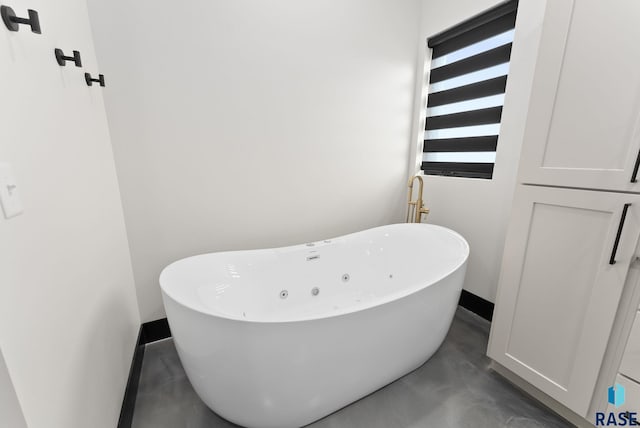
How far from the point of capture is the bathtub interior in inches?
53.8

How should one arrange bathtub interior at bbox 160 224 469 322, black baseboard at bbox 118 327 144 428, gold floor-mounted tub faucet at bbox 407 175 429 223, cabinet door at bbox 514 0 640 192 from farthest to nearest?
1. gold floor-mounted tub faucet at bbox 407 175 429 223
2. bathtub interior at bbox 160 224 469 322
3. black baseboard at bbox 118 327 144 428
4. cabinet door at bbox 514 0 640 192

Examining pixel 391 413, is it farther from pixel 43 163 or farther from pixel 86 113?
pixel 86 113

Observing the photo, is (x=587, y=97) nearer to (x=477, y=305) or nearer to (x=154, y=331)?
(x=477, y=305)

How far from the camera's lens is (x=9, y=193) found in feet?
1.79

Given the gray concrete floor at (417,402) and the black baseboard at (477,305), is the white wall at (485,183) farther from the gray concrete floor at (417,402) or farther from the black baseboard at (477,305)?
the gray concrete floor at (417,402)

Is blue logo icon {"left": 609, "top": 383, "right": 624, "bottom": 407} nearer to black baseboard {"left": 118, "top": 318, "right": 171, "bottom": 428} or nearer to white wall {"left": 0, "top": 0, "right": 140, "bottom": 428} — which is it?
white wall {"left": 0, "top": 0, "right": 140, "bottom": 428}

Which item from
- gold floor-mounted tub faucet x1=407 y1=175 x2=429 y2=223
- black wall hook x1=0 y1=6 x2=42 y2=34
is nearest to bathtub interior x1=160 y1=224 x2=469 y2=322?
gold floor-mounted tub faucet x1=407 y1=175 x2=429 y2=223

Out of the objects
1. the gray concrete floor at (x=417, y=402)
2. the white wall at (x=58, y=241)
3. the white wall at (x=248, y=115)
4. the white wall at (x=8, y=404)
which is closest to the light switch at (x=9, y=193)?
the white wall at (x=58, y=241)

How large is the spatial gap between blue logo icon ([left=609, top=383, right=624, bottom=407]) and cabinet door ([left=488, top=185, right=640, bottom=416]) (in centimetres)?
5

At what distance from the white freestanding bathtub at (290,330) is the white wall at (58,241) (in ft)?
0.91

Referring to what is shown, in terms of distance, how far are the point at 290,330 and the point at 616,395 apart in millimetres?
1321

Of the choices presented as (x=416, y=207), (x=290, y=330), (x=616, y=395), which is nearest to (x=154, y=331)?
(x=290, y=330)

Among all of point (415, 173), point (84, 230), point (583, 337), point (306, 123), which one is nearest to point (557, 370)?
point (583, 337)

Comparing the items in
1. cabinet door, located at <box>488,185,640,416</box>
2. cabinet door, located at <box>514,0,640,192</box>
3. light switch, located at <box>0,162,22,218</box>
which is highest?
cabinet door, located at <box>514,0,640,192</box>
